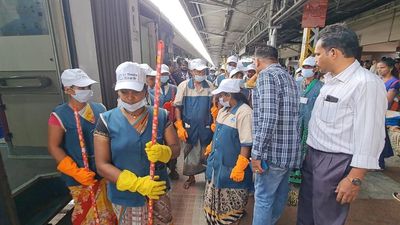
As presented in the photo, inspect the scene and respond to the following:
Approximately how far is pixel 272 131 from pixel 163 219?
3.57 ft

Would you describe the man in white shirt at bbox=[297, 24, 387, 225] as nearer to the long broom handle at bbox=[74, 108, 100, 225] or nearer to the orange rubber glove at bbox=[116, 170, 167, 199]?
the orange rubber glove at bbox=[116, 170, 167, 199]

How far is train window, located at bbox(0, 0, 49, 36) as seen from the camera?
2.27 m

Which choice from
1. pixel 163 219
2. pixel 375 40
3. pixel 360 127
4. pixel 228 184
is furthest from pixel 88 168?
pixel 375 40

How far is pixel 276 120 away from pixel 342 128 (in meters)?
0.46

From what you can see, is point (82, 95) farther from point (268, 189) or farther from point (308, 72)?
point (308, 72)

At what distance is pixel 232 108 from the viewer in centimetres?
218

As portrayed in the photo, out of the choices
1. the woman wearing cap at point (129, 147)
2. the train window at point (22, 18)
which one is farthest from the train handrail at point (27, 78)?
the woman wearing cap at point (129, 147)

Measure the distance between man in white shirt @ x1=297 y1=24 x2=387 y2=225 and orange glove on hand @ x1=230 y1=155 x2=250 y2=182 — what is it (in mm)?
545

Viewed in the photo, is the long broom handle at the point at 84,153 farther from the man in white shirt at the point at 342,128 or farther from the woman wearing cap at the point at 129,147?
the man in white shirt at the point at 342,128

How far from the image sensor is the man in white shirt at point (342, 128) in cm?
137

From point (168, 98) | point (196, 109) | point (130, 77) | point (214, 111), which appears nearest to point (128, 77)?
point (130, 77)

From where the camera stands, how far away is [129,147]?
4.85 feet

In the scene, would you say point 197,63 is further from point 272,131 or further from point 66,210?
point 66,210

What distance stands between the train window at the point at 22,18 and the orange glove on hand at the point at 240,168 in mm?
2277
